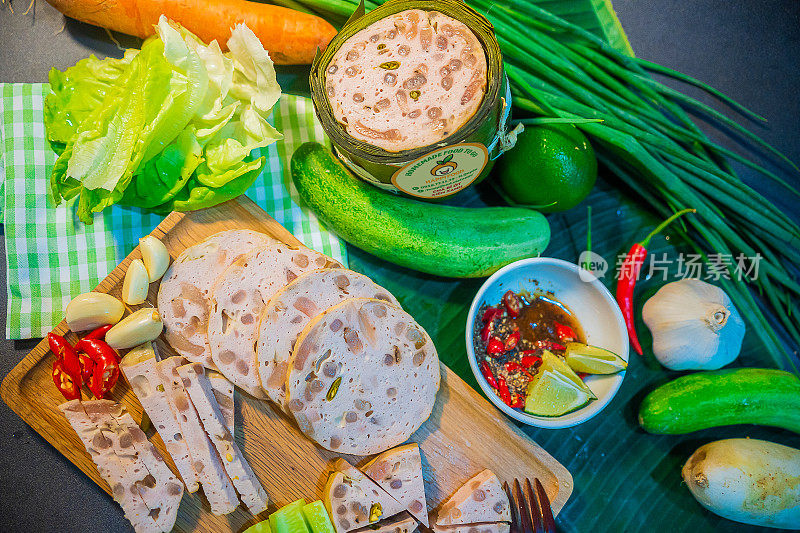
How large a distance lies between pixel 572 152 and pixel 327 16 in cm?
118

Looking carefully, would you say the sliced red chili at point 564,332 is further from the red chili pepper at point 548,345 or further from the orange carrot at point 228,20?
the orange carrot at point 228,20

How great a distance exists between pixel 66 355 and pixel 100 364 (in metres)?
0.13

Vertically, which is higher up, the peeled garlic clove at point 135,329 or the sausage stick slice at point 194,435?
the peeled garlic clove at point 135,329

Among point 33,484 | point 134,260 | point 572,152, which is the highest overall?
point 572,152

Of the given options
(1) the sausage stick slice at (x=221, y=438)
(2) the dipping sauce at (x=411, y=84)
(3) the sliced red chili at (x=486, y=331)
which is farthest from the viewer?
(3) the sliced red chili at (x=486, y=331)

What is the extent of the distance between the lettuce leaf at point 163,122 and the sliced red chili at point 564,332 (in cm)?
136

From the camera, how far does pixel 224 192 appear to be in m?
2.01

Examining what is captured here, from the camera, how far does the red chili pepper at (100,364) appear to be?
188 cm

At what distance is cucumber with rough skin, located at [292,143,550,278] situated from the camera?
82.6 inches

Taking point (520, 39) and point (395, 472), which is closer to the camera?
point (395, 472)

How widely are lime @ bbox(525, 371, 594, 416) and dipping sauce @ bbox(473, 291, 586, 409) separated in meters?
0.07

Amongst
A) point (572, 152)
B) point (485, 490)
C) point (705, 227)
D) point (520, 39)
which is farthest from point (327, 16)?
point (485, 490)

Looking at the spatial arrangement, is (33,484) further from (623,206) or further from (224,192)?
(623,206)

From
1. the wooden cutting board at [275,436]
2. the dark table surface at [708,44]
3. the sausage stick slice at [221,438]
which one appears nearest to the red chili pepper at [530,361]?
the wooden cutting board at [275,436]
